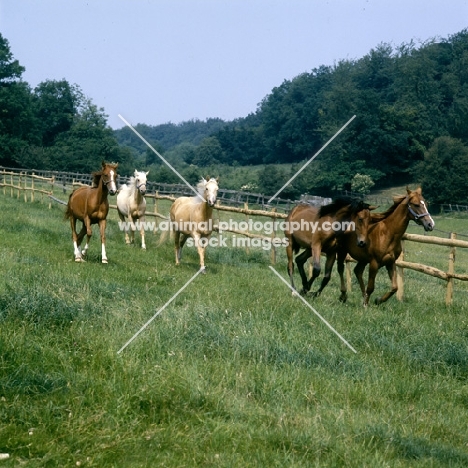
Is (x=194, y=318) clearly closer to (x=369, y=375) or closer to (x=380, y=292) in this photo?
(x=369, y=375)

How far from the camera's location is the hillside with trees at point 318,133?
23.9 m

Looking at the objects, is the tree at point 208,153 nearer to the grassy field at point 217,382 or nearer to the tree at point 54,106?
the tree at point 54,106

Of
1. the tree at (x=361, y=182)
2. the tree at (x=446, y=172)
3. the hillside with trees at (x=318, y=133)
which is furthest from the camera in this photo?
the tree at (x=446, y=172)

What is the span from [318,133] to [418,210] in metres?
26.8

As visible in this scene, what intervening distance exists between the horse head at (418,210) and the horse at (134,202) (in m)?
8.12

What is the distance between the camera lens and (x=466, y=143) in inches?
1706

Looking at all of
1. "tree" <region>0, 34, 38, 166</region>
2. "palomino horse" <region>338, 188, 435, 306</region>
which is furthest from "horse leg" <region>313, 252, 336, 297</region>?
"tree" <region>0, 34, 38, 166</region>

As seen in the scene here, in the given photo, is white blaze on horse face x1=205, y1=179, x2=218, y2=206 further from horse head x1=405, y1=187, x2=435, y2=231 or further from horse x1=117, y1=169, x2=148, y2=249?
horse head x1=405, y1=187, x2=435, y2=231

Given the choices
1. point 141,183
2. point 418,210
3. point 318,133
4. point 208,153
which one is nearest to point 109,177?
point 141,183

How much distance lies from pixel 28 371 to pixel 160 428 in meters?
1.22

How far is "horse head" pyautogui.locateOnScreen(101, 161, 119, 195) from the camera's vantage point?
457 inches

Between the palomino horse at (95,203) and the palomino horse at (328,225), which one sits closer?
the palomino horse at (328,225)

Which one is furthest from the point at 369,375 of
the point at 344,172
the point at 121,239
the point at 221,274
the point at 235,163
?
the point at 235,163

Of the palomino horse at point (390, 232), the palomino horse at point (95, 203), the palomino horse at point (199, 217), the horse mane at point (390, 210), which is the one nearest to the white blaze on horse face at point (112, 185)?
the palomino horse at point (95, 203)
